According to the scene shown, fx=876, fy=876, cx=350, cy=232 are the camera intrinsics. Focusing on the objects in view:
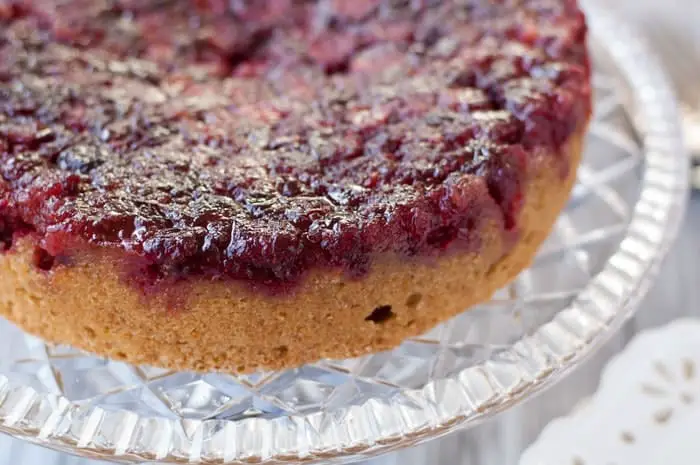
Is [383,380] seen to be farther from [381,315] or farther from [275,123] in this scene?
[275,123]

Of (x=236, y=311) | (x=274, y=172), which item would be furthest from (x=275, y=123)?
(x=236, y=311)

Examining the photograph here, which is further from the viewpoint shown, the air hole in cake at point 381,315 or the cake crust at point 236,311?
the air hole in cake at point 381,315

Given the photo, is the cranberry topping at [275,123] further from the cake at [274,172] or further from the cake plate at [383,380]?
the cake plate at [383,380]

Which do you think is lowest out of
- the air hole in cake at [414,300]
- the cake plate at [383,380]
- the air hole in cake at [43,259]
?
the cake plate at [383,380]

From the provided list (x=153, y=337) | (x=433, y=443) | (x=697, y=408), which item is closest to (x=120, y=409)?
(x=153, y=337)

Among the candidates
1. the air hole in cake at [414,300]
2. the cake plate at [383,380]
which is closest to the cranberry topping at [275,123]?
the air hole in cake at [414,300]

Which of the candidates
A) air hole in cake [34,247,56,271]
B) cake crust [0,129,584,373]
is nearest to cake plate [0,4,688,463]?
cake crust [0,129,584,373]
